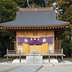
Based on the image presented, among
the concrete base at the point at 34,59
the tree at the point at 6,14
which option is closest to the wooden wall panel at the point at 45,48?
the concrete base at the point at 34,59

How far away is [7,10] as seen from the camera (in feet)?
98.5

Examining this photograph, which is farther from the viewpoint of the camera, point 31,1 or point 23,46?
point 31,1

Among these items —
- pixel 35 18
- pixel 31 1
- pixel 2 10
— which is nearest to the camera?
pixel 35 18

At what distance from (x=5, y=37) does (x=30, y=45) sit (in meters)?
14.9

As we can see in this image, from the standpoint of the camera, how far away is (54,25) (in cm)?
1681

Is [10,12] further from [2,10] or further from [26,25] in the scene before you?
[26,25]

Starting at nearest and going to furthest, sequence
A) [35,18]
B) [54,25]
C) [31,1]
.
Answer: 1. [54,25]
2. [35,18]
3. [31,1]

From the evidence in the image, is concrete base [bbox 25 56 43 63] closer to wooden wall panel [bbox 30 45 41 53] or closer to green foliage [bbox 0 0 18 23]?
wooden wall panel [bbox 30 45 41 53]

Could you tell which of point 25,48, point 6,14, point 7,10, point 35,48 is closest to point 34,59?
point 35,48

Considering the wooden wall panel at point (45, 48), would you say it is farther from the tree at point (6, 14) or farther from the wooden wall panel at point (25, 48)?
the tree at point (6, 14)

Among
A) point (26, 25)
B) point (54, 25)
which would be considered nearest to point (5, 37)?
point (26, 25)

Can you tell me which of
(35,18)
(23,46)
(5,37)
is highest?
(35,18)

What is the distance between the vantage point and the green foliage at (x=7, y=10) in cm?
2999

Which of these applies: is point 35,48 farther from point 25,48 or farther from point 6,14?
point 6,14
